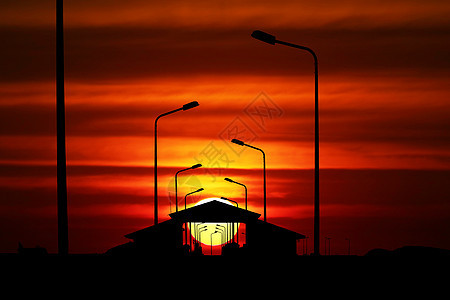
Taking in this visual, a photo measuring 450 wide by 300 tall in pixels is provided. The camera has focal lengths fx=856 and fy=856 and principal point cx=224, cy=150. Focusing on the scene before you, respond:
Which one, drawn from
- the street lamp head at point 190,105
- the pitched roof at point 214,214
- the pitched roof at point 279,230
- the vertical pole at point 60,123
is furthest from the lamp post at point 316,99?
A: the pitched roof at point 279,230

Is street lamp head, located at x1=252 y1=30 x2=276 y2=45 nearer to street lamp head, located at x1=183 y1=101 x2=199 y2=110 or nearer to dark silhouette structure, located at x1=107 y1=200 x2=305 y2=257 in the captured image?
street lamp head, located at x1=183 y1=101 x2=199 y2=110

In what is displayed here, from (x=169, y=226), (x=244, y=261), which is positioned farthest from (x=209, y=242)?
(x=244, y=261)

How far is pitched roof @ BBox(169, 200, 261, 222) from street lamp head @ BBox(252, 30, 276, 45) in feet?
116

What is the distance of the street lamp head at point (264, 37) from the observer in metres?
28.1

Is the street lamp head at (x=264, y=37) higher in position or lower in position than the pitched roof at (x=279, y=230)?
higher

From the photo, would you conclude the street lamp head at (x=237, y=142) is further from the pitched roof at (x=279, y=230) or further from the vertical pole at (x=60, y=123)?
the vertical pole at (x=60, y=123)

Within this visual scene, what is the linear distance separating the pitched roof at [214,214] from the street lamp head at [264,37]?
3521cm

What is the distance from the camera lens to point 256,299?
19203mm

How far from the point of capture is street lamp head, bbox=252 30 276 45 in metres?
28.1

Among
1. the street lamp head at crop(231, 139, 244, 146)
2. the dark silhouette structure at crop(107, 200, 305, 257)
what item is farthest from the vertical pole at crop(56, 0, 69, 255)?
the dark silhouette structure at crop(107, 200, 305, 257)

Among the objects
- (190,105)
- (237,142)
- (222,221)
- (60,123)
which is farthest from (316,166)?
(222,221)

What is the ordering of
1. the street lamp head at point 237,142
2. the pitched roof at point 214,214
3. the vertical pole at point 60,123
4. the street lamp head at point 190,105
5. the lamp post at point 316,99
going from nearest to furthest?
the vertical pole at point 60,123
the lamp post at point 316,99
the street lamp head at point 190,105
the street lamp head at point 237,142
the pitched roof at point 214,214

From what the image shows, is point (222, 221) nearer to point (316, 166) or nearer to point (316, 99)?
point (316, 99)

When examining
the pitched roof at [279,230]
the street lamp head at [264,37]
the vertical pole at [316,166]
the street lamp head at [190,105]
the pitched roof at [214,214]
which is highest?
the street lamp head at [264,37]
